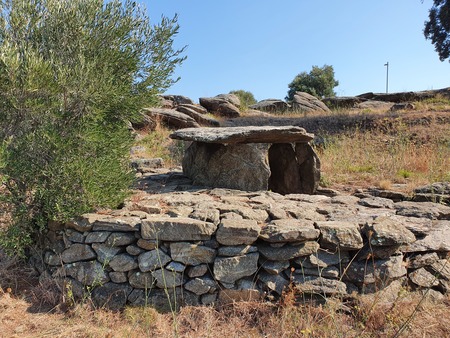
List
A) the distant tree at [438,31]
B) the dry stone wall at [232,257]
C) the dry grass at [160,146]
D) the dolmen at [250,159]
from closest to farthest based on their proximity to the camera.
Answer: the dry stone wall at [232,257] < the dolmen at [250,159] < the dry grass at [160,146] < the distant tree at [438,31]

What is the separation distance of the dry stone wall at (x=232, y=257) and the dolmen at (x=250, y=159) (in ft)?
5.70

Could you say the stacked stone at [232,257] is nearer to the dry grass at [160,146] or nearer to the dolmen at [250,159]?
the dolmen at [250,159]

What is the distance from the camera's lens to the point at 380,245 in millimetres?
3422

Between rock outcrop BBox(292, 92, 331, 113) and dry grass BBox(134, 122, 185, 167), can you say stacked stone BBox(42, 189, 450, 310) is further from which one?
rock outcrop BBox(292, 92, 331, 113)

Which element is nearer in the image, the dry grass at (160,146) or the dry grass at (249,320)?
the dry grass at (249,320)

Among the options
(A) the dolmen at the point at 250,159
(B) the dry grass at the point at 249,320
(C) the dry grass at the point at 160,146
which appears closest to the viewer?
(B) the dry grass at the point at 249,320

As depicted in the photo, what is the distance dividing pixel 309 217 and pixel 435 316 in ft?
4.89

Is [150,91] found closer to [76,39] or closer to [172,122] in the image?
[76,39]

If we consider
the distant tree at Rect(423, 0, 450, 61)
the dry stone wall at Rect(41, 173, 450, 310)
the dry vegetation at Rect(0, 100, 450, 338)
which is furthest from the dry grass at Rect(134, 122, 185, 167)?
the distant tree at Rect(423, 0, 450, 61)

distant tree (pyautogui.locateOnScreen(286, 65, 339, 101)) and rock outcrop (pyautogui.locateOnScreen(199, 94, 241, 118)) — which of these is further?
distant tree (pyautogui.locateOnScreen(286, 65, 339, 101))

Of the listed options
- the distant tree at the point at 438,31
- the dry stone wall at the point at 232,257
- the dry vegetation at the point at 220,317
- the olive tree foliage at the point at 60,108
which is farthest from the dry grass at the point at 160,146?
the distant tree at the point at 438,31

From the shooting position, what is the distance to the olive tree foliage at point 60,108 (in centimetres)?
359

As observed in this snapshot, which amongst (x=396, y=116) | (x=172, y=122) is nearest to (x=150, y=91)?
(x=172, y=122)

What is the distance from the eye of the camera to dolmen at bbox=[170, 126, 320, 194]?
17.3 feet
